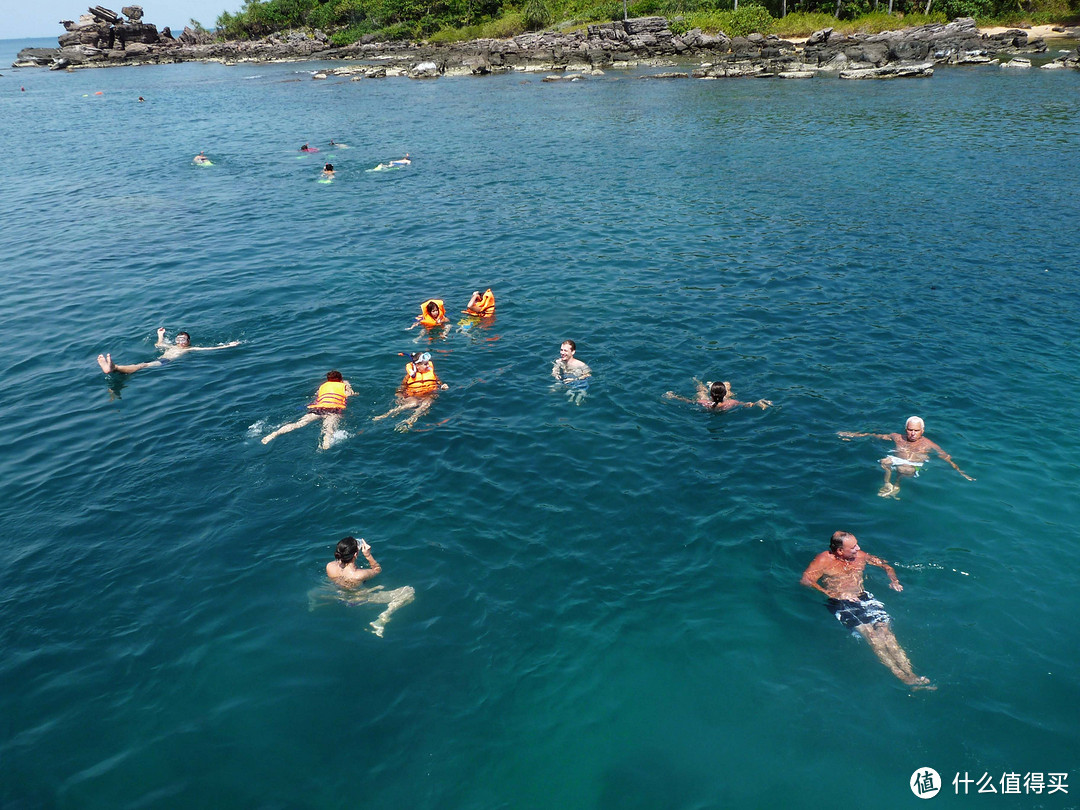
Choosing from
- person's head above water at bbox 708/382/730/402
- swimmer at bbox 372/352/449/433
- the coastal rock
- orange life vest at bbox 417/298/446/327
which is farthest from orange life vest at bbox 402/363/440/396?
Result: the coastal rock

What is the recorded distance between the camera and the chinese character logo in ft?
28.9

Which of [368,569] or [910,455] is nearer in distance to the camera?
[368,569]

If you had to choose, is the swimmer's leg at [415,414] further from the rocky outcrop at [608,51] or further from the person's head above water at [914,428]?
the rocky outcrop at [608,51]

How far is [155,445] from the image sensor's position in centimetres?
1611

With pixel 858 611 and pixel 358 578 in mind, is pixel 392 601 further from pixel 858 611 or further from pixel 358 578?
pixel 858 611

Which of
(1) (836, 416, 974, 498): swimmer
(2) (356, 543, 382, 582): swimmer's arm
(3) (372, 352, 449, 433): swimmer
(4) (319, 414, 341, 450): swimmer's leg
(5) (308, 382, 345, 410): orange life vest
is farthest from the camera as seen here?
(3) (372, 352, 449, 433): swimmer

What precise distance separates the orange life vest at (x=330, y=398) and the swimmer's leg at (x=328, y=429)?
0.24 metres

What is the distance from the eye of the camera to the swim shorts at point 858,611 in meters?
10.9

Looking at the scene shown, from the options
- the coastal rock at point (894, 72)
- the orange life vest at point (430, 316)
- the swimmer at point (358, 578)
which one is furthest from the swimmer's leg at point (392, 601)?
the coastal rock at point (894, 72)

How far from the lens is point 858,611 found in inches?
433

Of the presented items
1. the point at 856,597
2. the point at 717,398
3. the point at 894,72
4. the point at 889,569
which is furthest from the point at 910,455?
the point at 894,72

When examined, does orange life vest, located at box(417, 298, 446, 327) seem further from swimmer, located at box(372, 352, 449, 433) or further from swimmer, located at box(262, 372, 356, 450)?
swimmer, located at box(262, 372, 356, 450)

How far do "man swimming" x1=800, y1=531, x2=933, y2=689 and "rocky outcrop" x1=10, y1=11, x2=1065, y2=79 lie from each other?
6587 cm

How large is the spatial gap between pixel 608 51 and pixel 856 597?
87054 mm
